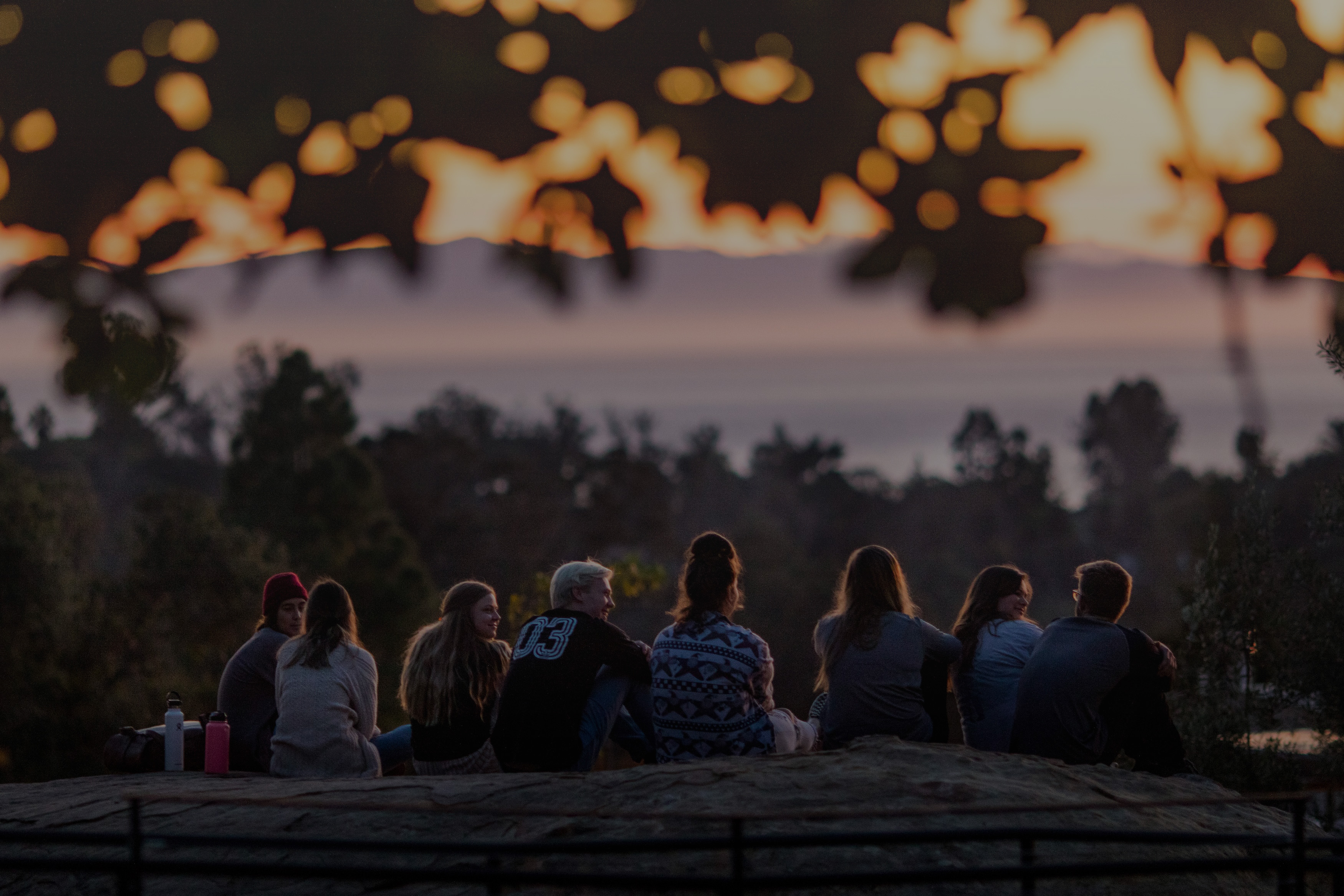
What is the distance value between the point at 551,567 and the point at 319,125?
38306 mm

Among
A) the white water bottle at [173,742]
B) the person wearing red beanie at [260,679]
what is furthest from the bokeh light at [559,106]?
the white water bottle at [173,742]

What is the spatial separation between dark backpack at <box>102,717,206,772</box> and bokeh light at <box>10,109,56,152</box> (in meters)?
4.82

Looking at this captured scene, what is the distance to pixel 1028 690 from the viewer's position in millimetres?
6137

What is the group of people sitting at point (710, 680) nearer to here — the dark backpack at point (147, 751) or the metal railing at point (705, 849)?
the dark backpack at point (147, 751)

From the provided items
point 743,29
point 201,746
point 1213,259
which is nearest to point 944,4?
point 743,29

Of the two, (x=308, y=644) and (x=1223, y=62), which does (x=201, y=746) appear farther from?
(x=1223, y=62)

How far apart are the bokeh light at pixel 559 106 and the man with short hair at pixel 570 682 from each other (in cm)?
343

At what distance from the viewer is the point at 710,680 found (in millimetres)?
5793

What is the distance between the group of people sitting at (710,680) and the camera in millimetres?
5887

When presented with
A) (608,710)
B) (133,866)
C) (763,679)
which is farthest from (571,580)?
(133,866)

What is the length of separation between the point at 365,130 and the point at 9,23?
2.72 feet

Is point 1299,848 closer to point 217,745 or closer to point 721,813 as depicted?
point 721,813

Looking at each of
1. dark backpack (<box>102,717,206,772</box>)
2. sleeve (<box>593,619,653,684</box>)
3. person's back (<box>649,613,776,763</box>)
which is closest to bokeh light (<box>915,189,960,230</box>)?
person's back (<box>649,613,776,763</box>)

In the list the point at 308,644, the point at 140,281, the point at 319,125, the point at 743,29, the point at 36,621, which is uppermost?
the point at 743,29
